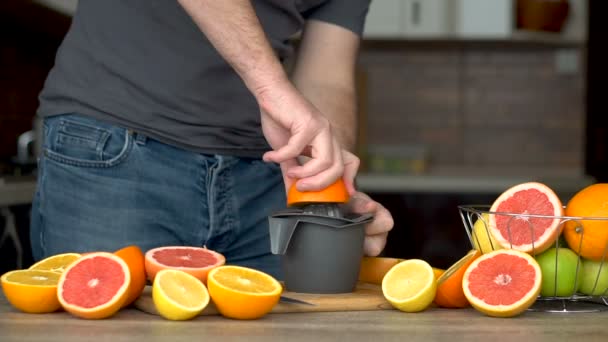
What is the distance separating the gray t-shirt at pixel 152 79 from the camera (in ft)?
4.66

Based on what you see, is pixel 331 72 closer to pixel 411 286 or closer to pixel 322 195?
pixel 322 195

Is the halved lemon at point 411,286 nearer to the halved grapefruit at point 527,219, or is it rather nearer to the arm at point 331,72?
the halved grapefruit at point 527,219

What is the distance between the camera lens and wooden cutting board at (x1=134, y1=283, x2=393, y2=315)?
3.25 ft

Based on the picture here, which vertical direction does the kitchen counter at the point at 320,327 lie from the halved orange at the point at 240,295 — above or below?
below

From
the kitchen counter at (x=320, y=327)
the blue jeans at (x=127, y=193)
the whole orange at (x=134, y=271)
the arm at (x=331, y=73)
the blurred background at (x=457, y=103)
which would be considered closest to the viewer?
the kitchen counter at (x=320, y=327)

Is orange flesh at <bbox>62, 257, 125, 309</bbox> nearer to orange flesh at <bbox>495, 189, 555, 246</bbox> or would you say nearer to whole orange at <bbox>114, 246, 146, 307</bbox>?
whole orange at <bbox>114, 246, 146, 307</bbox>

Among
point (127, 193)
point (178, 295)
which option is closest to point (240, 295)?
point (178, 295)

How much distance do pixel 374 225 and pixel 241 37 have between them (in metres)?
0.30

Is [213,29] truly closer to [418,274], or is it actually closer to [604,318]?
[418,274]

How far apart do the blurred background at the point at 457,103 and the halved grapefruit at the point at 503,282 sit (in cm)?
228

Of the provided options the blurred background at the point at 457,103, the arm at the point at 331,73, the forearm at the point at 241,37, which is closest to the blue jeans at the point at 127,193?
the arm at the point at 331,73

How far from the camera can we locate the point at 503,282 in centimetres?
97

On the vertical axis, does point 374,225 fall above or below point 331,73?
below

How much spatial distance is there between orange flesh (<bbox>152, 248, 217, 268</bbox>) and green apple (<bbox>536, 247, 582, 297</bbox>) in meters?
0.37
